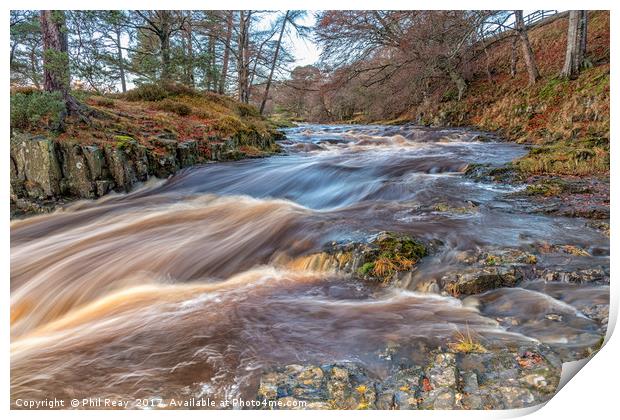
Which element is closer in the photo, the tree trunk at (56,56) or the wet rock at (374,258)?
the wet rock at (374,258)

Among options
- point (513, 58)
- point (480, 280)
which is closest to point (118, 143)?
point (480, 280)

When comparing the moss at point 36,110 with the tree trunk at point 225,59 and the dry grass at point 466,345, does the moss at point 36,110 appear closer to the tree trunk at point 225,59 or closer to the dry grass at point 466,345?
the tree trunk at point 225,59

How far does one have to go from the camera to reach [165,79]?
18.7 feet

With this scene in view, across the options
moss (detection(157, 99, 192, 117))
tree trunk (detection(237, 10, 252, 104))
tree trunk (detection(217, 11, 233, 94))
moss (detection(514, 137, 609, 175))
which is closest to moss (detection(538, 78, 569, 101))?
moss (detection(514, 137, 609, 175))

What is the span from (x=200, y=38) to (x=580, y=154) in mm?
5332

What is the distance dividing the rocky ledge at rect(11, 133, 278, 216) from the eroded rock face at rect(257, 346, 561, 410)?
3.33 metres

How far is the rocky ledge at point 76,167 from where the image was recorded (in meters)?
3.72

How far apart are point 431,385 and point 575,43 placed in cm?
536

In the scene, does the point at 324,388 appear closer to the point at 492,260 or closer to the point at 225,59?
the point at 492,260

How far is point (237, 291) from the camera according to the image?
9.05 ft

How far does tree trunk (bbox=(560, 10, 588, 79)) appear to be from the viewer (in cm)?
423

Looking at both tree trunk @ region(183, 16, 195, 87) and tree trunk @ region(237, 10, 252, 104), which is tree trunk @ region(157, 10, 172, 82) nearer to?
tree trunk @ region(183, 16, 195, 87)

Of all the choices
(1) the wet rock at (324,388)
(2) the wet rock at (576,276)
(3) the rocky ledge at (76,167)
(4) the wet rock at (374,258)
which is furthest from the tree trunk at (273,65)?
(1) the wet rock at (324,388)

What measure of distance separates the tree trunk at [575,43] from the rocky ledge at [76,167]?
5211 millimetres
